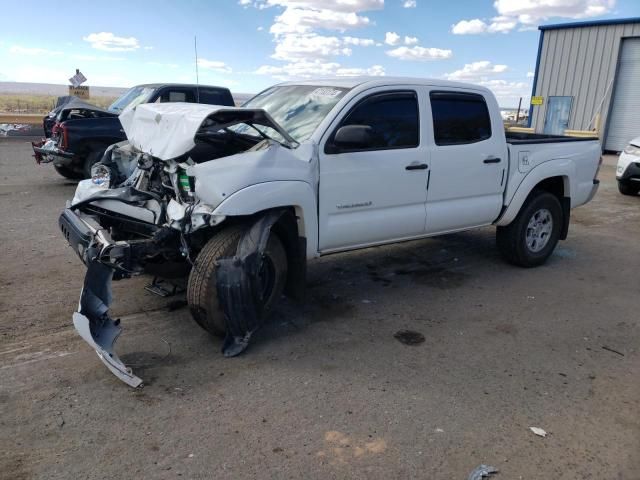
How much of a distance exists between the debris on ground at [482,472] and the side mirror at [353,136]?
2.46 meters

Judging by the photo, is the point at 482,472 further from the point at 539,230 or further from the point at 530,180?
the point at 539,230

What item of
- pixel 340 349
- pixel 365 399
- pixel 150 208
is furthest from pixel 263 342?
pixel 150 208

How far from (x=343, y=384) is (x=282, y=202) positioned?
1.37 meters

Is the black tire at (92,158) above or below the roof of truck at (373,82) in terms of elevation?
below

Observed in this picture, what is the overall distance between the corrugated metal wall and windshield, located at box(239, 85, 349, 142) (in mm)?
18540

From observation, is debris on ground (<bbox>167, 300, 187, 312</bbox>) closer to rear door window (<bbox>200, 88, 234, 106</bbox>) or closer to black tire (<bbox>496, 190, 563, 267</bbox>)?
black tire (<bbox>496, 190, 563, 267</bbox>)

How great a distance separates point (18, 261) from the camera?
580cm

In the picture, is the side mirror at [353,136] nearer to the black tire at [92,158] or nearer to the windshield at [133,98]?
the black tire at [92,158]

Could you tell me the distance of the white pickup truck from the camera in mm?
→ 3775

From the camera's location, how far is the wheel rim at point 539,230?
6.26 meters

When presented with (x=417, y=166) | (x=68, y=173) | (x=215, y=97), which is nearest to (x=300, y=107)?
(x=417, y=166)

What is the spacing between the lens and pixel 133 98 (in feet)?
36.6

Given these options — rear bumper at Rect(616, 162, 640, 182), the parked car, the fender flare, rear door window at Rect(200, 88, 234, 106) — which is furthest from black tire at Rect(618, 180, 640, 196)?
rear door window at Rect(200, 88, 234, 106)

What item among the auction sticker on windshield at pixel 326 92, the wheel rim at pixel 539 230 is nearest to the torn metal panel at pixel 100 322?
the auction sticker on windshield at pixel 326 92
